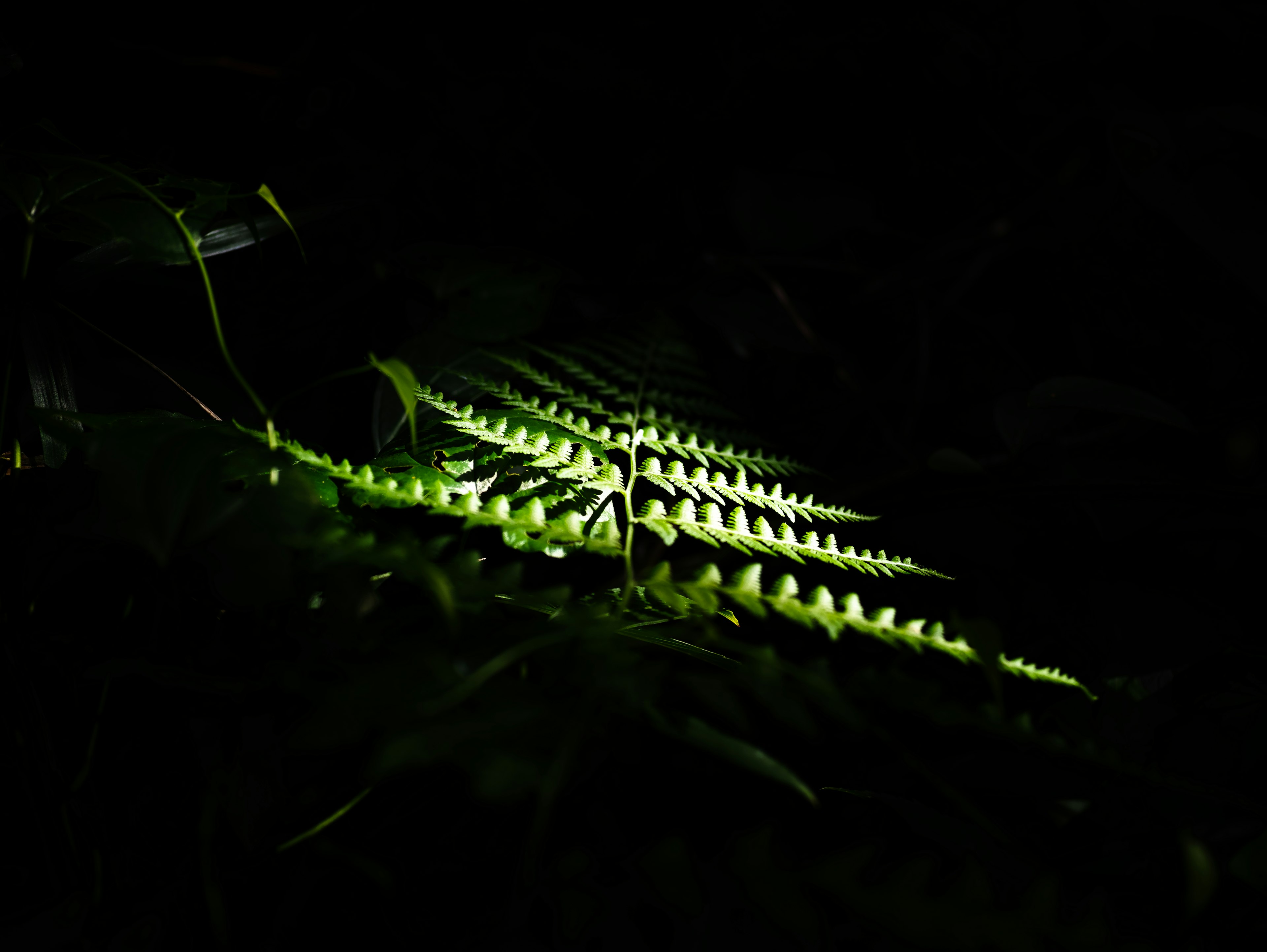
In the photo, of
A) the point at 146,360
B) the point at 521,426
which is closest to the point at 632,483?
the point at 521,426

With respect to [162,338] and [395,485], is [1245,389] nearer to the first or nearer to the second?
[395,485]

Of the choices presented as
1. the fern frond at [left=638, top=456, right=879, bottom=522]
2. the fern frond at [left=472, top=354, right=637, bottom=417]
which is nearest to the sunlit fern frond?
the fern frond at [left=472, top=354, right=637, bottom=417]

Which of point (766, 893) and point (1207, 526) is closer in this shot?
point (766, 893)

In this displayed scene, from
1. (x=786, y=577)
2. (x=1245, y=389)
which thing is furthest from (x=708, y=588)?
(x=1245, y=389)

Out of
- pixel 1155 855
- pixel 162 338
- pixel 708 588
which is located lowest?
pixel 1155 855

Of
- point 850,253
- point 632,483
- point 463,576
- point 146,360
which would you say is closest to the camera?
point 463,576

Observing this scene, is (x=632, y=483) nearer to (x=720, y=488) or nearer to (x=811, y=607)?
(x=720, y=488)

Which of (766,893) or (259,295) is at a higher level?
(259,295)
